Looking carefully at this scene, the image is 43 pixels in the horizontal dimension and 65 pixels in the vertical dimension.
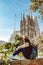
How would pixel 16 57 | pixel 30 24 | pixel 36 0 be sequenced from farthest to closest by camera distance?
1. pixel 30 24
2. pixel 36 0
3. pixel 16 57

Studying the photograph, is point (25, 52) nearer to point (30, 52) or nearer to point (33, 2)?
point (30, 52)

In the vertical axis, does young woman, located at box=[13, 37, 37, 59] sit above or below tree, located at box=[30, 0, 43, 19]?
below

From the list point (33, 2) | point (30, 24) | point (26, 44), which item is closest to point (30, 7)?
point (33, 2)

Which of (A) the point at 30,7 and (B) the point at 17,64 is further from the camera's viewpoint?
(A) the point at 30,7

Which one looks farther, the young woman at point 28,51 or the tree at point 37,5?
the tree at point 37,5

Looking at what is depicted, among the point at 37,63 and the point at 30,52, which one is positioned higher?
the point at 30,52

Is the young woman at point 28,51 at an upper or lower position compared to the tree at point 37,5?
lower

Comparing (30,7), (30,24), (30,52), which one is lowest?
(30,24)

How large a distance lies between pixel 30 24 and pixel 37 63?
37487 mm

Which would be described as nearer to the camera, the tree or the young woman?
the young woman

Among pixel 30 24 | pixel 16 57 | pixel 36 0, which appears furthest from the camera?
pixel 30 24

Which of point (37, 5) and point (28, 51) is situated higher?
point (37, 5)

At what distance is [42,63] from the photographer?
445 cm

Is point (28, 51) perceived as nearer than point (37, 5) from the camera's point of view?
Yes
